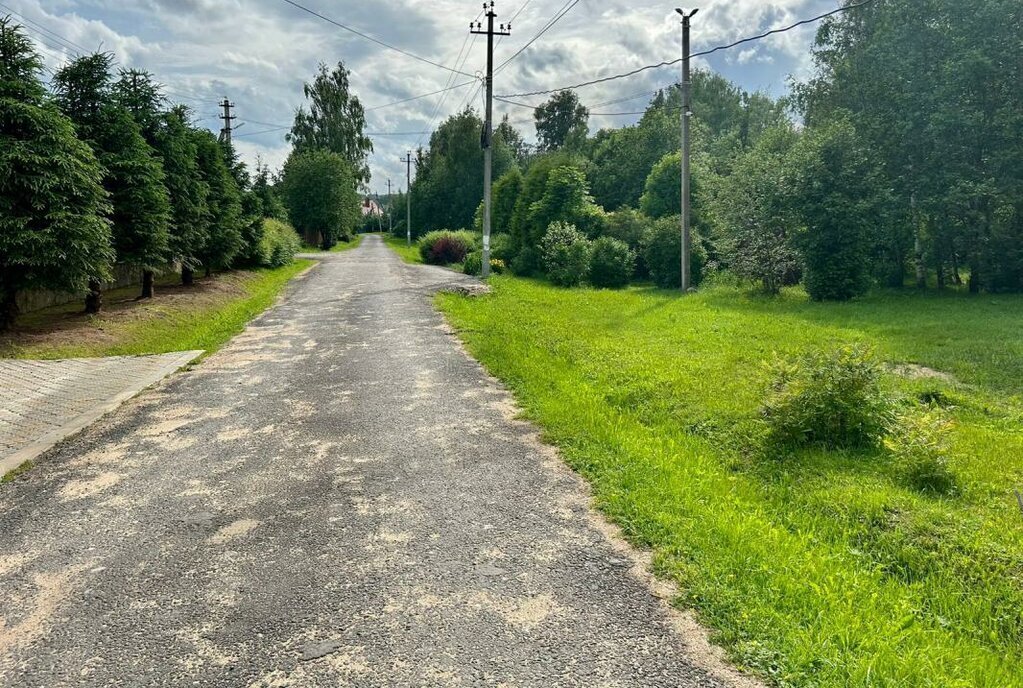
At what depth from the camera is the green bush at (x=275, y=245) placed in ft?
81.0

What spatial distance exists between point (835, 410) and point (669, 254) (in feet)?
57.6

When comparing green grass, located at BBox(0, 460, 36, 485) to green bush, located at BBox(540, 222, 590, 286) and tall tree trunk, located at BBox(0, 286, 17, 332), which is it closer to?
tall tree trunk, located at BBox(0, 286, 17, 332)

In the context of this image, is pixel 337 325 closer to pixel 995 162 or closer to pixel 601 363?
pixel 601 363

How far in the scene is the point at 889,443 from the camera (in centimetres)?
466

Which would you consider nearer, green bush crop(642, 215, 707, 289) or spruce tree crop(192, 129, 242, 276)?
spruce tree crop(192, 129, 242, 276)

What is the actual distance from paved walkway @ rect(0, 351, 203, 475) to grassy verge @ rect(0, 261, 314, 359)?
802 mm

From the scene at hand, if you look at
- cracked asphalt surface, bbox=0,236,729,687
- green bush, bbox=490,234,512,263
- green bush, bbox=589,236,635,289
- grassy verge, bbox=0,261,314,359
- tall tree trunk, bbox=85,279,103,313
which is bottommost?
cracked asphalt surface, bbox=0,236,729,687

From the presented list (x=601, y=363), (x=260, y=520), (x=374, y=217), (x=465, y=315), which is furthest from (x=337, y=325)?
(x=374, y=217)

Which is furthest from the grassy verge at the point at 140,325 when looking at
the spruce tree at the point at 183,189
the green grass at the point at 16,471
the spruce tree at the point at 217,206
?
the green grass at the point at 16,471

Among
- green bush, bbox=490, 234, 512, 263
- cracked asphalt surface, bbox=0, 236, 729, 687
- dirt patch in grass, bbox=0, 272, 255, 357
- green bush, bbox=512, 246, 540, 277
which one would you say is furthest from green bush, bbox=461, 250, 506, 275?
cracked asphalt surface, bbox=0, 236, 729, 687

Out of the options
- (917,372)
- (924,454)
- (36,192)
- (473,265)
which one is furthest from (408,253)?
(924,454)

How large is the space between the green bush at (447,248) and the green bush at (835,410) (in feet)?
90.0

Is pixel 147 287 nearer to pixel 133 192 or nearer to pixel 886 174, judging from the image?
pixel 133 192

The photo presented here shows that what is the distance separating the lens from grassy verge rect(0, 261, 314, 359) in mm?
10360
